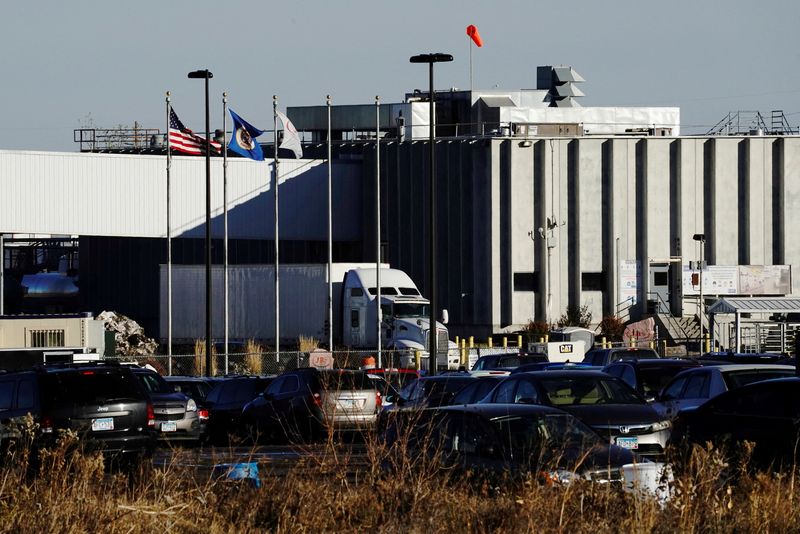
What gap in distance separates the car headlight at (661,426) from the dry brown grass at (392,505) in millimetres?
6183

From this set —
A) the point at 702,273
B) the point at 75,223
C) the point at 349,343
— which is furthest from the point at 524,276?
the point at 75,223

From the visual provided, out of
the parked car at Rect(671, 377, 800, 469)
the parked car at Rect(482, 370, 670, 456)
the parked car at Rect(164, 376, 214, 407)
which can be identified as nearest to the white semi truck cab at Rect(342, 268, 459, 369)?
the parked car at Rect(164, 376, 214, 407)

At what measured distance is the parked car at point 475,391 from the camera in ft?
72.6

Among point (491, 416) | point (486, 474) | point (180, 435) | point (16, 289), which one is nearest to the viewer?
point (486, 474)

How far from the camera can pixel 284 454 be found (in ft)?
71.2

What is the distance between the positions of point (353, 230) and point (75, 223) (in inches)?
577

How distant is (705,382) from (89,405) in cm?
929

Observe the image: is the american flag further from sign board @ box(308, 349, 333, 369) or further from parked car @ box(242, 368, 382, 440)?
parked car @ box(242, 368, 382, 440)

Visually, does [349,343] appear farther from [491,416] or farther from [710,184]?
[491,416]

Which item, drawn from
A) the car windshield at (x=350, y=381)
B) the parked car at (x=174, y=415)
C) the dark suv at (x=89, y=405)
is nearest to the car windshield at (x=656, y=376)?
the car windshield at (x=350, y=381)

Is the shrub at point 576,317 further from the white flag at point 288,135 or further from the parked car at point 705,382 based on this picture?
the parked car at point 705,382

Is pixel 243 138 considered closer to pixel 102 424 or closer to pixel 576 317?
pixel 576 317

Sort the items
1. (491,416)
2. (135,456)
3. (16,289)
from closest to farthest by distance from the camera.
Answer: (491,416) < (135,456) < (16,289)

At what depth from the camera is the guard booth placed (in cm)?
4491
